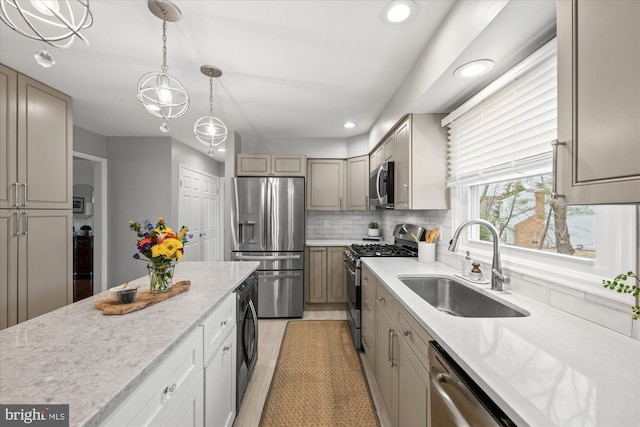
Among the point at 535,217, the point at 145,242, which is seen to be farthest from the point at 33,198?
the point at 535,217

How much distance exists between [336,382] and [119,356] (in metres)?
1.80

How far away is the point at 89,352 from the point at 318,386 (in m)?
1.73

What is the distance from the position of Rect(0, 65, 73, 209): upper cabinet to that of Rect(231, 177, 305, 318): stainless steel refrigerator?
1.70 meters

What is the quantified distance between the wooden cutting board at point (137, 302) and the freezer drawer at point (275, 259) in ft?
6.63

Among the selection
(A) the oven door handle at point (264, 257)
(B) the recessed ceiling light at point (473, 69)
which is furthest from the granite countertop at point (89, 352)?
(A) the oven door handle at point (264, 257)

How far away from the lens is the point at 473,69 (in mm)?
1574

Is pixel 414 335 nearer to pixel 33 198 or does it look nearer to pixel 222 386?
pixel 222 386

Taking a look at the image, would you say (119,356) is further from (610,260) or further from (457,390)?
(610,260)

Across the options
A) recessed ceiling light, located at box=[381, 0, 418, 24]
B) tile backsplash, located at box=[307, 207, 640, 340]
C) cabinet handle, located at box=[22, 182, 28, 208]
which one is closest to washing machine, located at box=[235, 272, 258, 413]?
tile backsplash, located at box=[307, 207, 640, 340]

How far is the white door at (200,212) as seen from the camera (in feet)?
15.0

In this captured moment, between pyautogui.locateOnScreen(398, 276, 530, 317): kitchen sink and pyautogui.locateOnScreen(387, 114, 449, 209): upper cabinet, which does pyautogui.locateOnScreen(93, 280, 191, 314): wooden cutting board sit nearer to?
pyautogui.locateOnScreen(398, 276, 530, 317): kitchen sink

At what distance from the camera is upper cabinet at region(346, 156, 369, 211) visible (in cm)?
402

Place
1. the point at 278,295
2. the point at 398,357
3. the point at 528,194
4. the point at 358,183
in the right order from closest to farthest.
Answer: the point at 398,357 → the point at 528,194 → the point at 278,295 → the point at 358,183

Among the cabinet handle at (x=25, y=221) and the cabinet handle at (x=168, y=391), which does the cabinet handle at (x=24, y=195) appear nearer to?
the cabinet handle at (x=25, y=221)
